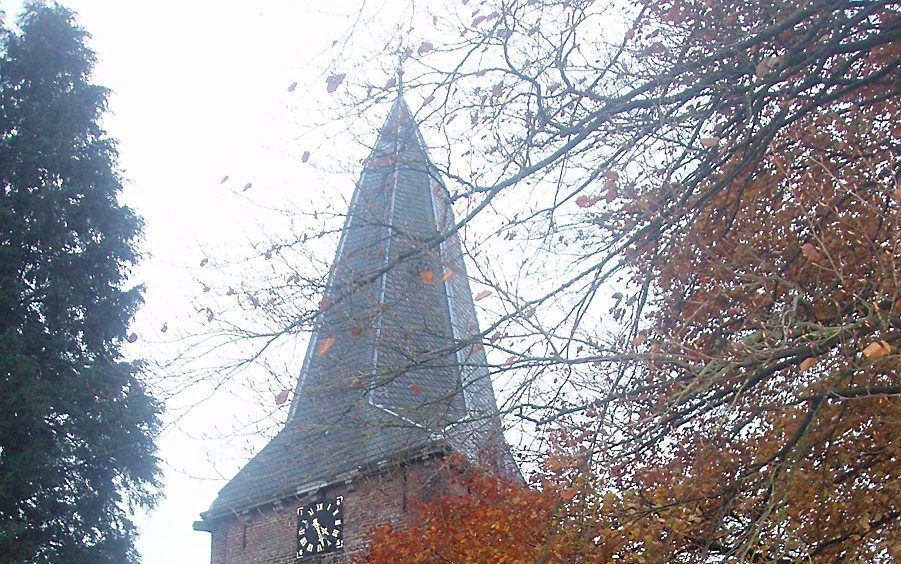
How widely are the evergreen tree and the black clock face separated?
2829 mm

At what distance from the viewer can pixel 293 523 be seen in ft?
58.3

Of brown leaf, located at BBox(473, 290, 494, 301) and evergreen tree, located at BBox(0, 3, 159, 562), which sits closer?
brown leaf, located at BBox(473, 290, 494, 301)

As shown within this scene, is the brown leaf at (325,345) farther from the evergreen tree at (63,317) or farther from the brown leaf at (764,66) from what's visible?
the evergreen tree at (63,317)

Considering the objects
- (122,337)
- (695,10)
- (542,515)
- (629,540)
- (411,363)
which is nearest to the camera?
(411,363)

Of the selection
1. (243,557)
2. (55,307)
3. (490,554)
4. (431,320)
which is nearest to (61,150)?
(55,307)

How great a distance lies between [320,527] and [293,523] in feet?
2.81

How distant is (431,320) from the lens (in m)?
6.62

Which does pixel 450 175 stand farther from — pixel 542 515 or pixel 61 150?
pixel 61 150

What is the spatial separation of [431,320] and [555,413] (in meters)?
1.13

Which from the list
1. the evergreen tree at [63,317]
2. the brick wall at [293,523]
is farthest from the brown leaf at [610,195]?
the evergreen tree at [63,317]

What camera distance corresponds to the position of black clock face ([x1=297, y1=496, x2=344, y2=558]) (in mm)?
16938

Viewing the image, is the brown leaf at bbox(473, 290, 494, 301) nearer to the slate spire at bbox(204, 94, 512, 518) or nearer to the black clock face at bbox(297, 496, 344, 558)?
the slate spire at bbox(204, 94, 512, 518)

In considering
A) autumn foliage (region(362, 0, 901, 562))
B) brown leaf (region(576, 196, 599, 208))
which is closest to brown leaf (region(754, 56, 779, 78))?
autumn foliage (region(362, 0, 901, 562))

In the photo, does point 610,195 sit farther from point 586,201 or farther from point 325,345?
point 325,345
